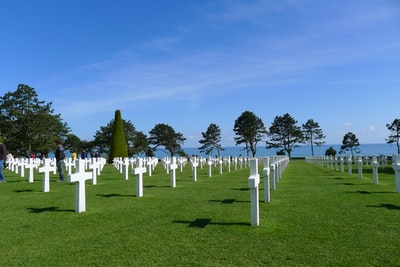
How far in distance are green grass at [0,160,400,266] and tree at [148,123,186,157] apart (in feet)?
206

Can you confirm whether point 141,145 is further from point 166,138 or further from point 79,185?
point 79,185

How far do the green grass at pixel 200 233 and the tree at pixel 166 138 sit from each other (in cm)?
6285

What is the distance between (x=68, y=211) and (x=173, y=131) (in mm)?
65979

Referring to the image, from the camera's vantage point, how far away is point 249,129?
73562 mm

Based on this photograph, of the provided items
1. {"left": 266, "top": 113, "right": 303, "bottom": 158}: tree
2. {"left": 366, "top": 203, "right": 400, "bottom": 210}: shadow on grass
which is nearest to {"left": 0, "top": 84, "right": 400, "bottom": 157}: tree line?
{"left": 266, "top": 113, "right": 303, "bottom": 158}: tree

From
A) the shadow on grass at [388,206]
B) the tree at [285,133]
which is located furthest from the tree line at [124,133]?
the shadow on grass at [388,206]

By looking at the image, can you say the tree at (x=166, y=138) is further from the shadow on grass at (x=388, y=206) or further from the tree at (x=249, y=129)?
the shadow on grass at (x=388, y=206)

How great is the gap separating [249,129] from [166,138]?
678 inches

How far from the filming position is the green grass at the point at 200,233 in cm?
422

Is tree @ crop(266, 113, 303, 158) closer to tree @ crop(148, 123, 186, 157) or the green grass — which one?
Result: tree @ crop(148, 123, 186, 157)

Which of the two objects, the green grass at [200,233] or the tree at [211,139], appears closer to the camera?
the green grass at [200,233]

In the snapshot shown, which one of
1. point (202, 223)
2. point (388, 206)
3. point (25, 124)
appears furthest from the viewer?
point (25, 124)

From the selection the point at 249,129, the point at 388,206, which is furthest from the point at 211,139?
the point at 388,206

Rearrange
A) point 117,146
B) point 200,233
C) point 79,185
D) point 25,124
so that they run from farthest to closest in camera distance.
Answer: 1. point 25,124
2. point 117,146
3. point 79,185
4. point 200,233
